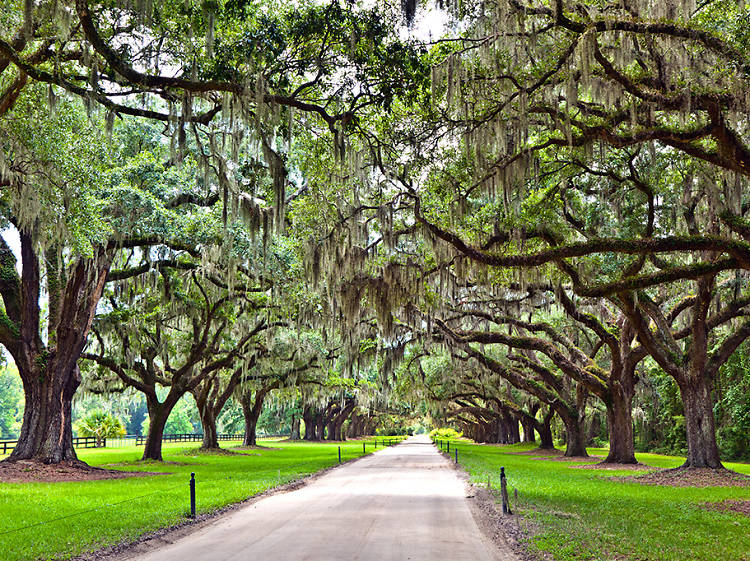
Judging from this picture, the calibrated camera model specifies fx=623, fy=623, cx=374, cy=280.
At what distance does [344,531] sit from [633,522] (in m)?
4.68

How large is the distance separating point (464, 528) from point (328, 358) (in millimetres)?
20372

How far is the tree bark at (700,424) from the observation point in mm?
18656

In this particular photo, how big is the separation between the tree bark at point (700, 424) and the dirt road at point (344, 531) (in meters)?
8.78

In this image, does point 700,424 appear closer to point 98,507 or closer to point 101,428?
point 98,507

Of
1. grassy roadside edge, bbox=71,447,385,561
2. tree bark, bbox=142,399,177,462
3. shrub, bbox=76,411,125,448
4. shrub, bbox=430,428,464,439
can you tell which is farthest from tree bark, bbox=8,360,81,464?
shrub, bbox=430,428,464,439

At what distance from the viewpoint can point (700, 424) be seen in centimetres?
1877

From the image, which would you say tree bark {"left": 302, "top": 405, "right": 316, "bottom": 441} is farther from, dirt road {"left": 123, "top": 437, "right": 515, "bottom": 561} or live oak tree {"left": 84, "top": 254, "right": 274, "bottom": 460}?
dirt road {"left": 123, "top": 437, "right": 515, "bottom": 561}

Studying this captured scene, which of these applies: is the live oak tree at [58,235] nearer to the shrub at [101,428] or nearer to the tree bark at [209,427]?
the tree bark at [209,427]

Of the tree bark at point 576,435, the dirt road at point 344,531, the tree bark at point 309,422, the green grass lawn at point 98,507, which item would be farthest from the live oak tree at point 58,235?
the tree bark at point 309,422

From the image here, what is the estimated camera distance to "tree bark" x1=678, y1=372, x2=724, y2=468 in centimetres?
1866

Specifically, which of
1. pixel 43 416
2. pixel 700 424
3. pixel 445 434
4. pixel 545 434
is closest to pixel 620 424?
pixel 700 424

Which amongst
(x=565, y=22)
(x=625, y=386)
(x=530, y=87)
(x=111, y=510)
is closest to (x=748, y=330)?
(x=625, y=386)

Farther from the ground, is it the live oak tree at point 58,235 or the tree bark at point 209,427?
the live oak tree at point 58,235

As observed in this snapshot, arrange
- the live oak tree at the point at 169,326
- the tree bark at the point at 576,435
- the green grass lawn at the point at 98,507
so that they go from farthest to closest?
the tree bark at the point at 576,435, the live oak tree at the point at 169,326, the green grass lawn at the point at 98,507
